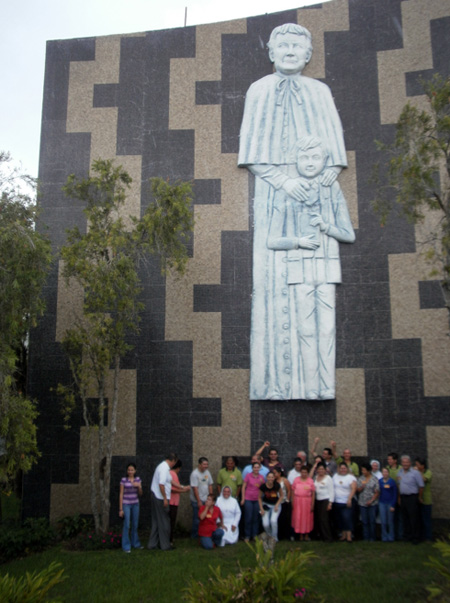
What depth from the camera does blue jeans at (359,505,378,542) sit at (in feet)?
31.8

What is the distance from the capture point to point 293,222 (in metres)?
11.7

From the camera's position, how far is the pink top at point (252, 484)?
9.77m

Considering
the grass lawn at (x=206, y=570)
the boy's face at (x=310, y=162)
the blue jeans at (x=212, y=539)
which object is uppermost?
the boy's face at (x=310, y=162)

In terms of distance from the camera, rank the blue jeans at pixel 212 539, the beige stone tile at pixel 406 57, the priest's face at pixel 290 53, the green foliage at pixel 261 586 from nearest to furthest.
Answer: the green foliage at pixel 261 586, the blue jeans at pixel 212 539, the beige stone tile at pixel 406 57, the priest's face at pixel 290 53

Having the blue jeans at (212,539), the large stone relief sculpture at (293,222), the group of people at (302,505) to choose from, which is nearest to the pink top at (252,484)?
the group of people at (302,505)

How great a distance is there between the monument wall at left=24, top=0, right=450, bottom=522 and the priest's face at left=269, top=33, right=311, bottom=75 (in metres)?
0.23

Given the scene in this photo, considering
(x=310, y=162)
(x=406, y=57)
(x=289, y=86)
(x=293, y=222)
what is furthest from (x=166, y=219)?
(x=406, y=57)

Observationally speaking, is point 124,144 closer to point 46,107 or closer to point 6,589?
point 46,107

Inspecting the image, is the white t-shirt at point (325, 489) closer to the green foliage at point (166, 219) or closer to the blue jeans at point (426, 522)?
the blue jeans at point (426, 522)

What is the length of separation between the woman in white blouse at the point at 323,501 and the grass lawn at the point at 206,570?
0.97ft

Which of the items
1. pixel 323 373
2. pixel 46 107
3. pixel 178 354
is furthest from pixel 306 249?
pixel 46 107

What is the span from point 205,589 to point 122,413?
5013mm

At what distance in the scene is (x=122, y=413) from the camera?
11.5 meters

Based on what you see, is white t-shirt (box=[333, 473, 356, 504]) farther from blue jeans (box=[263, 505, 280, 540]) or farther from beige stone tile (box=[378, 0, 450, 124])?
beige stone tile (box=[378, 0, 450, 124])
